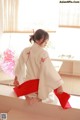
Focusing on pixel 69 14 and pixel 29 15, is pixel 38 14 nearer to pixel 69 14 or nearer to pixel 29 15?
pixel 29 15

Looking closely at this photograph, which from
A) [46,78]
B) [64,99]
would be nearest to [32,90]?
[46,78]

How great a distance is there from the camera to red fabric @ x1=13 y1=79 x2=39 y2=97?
197 cm

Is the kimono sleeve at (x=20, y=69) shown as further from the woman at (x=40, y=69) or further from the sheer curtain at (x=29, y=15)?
the sheer curtain at (x=29, y=15)

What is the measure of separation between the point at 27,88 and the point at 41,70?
265mm

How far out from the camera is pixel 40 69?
1915 mm

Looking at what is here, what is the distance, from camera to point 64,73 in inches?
150

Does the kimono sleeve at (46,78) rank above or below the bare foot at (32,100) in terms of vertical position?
above

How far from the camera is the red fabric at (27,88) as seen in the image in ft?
6.47

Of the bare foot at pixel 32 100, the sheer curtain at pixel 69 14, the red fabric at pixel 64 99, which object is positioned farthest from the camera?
the sheer curtain at pixel 69 14

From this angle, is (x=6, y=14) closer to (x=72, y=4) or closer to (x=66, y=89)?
(x=72, y=4)

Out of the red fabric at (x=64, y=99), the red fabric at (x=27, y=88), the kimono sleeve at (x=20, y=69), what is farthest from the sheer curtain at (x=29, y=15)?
the red fabric at (x=64, y=99)

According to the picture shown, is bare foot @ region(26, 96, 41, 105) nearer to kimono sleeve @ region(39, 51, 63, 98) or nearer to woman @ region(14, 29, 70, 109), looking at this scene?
woman @ region(14, 29, 70, 109)

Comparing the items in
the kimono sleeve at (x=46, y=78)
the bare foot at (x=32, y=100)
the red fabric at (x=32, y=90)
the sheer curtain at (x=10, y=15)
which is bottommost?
the bare foot at (x=32, y=100)

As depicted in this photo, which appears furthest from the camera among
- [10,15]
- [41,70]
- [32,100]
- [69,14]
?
[10,15]
